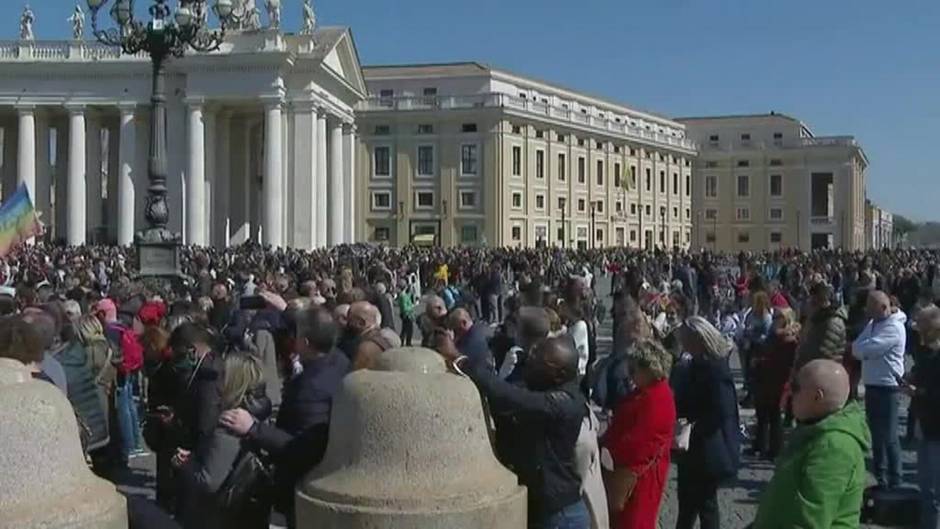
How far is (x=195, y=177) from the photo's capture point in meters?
46.0

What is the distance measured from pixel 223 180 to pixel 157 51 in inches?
1363

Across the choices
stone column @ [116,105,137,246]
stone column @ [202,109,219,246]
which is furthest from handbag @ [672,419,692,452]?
stone column @ [116,105,137,246]

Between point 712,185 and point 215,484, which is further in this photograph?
point 712,185

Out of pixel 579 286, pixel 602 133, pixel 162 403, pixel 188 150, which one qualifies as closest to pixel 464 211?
pixel 602 133

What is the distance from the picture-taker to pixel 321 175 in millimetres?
47969

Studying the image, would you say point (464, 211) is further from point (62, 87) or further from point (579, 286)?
point (579, 286)

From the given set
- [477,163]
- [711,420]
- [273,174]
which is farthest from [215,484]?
[477,163]

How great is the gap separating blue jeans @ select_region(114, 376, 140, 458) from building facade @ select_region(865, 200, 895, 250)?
9131 cm

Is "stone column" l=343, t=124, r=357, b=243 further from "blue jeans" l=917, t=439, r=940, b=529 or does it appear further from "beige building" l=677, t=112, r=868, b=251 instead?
"blue jeans" l=917, t=439, r=940, b=529

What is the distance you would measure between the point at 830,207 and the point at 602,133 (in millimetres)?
23281

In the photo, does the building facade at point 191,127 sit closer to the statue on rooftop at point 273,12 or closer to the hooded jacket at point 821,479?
the statue on rooftop at point 273,12

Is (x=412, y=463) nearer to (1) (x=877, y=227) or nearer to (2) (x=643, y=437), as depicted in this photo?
(2) (x=643, y=437)

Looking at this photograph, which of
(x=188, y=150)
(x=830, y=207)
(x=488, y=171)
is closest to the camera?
(x=188, y=150)

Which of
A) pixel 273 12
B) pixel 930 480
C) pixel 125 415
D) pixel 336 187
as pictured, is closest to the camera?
pixel 930 480
